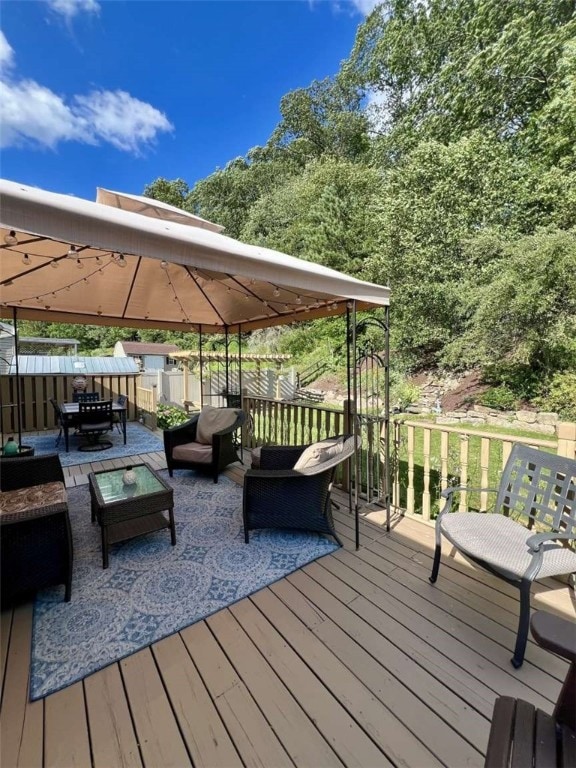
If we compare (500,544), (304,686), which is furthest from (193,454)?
(500,544)

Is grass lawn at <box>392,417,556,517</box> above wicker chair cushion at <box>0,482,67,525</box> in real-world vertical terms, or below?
below

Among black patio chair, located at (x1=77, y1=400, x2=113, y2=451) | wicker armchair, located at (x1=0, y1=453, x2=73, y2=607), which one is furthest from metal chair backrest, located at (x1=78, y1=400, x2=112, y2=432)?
wicker armchair, located at (x1=0, y1=453, x2=73, y2=607)

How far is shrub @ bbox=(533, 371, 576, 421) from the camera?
785cm

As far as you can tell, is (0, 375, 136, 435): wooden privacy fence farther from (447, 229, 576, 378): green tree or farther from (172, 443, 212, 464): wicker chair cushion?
(447, 229, 576, 378): green tree

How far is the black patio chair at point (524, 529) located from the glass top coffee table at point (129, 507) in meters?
2.06

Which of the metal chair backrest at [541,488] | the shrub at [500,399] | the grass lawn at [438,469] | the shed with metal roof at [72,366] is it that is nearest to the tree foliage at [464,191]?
the shrub at [500,399]

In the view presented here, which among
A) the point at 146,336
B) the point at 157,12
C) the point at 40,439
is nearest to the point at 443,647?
the point at 40,439

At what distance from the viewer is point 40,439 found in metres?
6.36

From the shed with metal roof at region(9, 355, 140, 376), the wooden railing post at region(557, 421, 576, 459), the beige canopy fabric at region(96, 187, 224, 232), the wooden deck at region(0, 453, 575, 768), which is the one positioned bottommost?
the wooden deck at region(0, 453, 575, 768)

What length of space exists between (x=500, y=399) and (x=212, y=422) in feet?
26.2

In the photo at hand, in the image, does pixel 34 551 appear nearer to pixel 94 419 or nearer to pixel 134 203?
A: pixel 134 203

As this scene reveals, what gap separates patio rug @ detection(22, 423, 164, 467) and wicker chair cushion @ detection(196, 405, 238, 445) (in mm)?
1582

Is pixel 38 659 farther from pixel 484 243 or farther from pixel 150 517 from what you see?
pixel 484 243

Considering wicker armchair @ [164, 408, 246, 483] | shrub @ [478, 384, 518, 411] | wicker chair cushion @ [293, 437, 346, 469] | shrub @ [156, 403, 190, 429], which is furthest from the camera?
shrub @ [478, 384, 518, 411]
